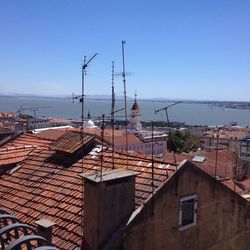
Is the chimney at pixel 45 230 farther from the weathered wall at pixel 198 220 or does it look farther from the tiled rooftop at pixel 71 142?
the tiled rooftop at pixel 71 142

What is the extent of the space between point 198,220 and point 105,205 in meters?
3.00

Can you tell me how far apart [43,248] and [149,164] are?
520cm

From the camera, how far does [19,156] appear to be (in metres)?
12.5

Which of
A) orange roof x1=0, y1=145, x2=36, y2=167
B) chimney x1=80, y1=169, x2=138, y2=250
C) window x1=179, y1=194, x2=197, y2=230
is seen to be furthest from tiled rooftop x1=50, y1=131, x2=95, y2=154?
window x1=179, y1=194, x2=197, y2=230

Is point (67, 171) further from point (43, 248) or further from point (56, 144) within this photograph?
point (43, 248)

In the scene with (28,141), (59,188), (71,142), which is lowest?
(59,188)

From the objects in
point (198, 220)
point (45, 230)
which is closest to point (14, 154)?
point (45, 230)

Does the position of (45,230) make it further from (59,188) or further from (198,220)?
(198,220)

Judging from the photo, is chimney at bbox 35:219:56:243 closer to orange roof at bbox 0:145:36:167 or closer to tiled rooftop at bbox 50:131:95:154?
tiled rooftop at bbox 50:131:95:154

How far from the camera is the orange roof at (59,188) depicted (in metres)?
8.46

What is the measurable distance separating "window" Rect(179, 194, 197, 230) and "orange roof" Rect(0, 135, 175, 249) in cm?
76

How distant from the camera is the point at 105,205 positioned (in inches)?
292

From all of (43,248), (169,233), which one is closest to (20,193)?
(169,233)

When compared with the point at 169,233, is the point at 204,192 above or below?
above
